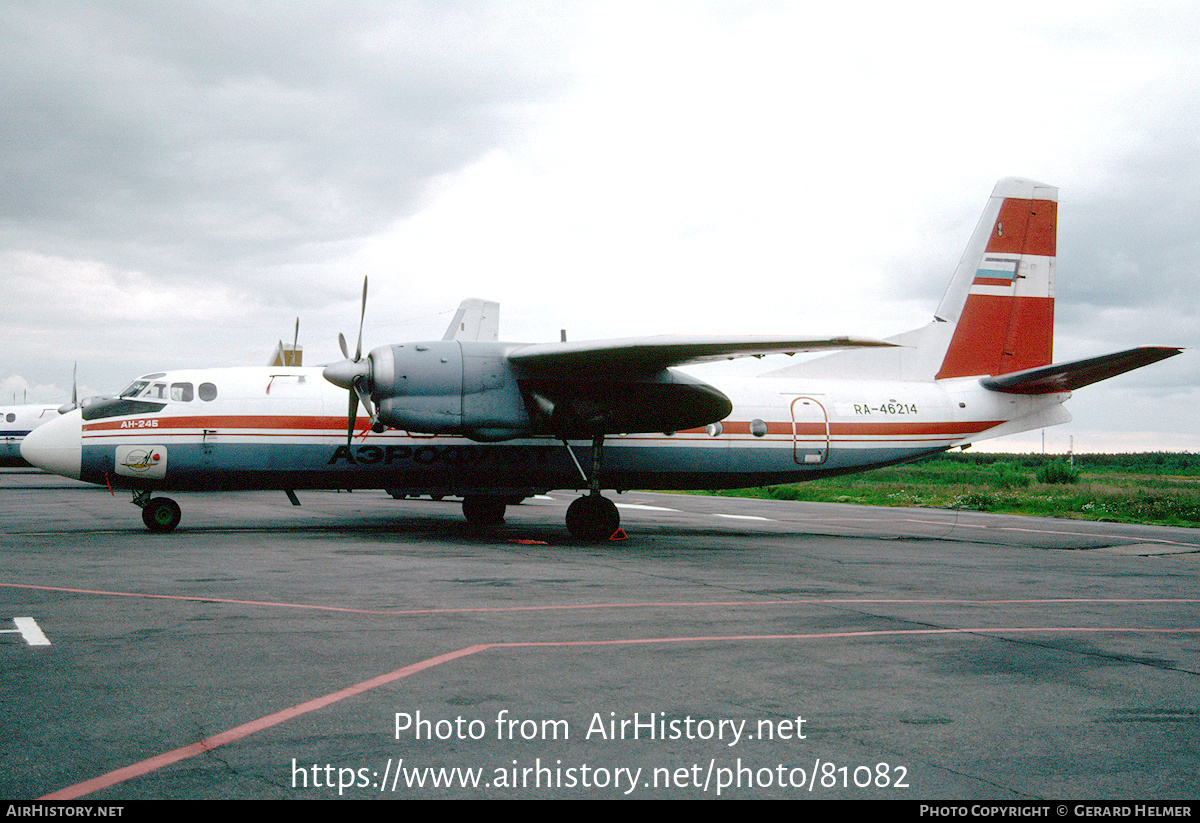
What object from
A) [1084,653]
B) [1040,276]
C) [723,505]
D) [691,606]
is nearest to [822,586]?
[691,606]

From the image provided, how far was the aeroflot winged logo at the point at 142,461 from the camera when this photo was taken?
16141 millimetres

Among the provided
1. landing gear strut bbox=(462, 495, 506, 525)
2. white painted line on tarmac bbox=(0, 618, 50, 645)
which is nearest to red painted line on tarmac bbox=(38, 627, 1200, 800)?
white painted line on tarmac bbox=(0, 618, 50, 645)

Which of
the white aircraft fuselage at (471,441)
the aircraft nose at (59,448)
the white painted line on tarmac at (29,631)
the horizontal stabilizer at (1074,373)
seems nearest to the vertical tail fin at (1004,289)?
the horizontal stabilizer at (1074,373)

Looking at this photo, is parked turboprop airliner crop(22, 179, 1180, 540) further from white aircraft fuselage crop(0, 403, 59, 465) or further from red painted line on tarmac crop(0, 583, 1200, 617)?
white aircraft fuselage crop(0, 403, 59, 465)

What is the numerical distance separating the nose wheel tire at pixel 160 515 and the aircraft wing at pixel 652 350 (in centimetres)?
710

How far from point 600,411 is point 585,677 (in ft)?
35.2

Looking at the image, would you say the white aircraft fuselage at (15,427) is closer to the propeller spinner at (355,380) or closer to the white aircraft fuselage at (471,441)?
the white aircraft fuselage at (471,441)

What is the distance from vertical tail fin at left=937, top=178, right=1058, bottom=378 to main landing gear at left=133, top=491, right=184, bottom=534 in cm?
1677

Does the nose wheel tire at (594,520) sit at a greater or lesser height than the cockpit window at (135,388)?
lesser

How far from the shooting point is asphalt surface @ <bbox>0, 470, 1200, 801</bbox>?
4.26 meters

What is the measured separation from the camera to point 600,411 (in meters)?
16.7

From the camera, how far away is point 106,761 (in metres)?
4.28

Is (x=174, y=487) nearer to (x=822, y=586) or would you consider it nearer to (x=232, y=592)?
(x=232, y=592)

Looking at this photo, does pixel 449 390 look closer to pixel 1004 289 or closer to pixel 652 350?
pixel 652 350
